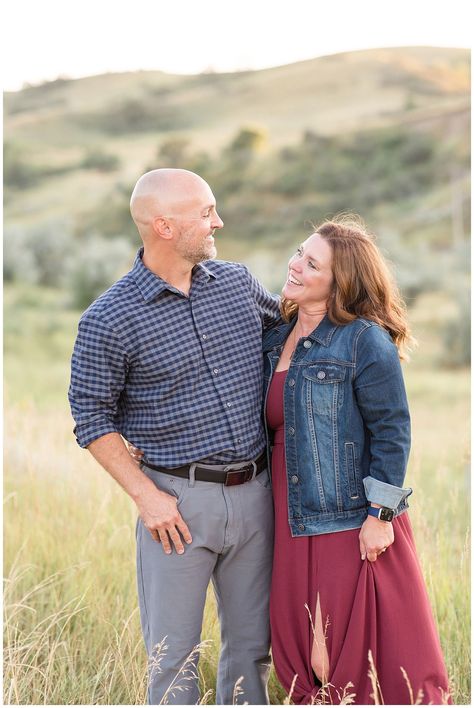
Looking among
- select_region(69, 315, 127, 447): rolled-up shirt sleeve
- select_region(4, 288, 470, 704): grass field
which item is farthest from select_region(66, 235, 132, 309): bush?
select_region(69, 315, 127, 447): rolled-up shirt sleeve

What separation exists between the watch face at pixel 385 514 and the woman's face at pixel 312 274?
2.71ft

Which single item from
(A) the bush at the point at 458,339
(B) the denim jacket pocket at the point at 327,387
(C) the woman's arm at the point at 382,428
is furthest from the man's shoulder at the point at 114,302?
(A) the bush at the point at 458,339

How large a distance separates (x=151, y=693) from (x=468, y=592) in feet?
5.89

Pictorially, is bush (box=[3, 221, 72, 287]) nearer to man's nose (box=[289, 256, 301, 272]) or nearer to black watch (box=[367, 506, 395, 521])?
man's nose (box=[289, 256, 301, 272])

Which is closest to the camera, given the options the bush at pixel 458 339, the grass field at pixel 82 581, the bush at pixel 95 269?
the grass field at pixel 82 581

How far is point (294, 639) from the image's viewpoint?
10.4 ft

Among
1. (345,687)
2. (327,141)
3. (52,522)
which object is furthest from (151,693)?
(327,141)

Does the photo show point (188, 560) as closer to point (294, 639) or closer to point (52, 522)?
point (294, 639)

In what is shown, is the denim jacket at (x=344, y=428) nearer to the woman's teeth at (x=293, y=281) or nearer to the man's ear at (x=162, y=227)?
the woman's teeth at (x=293, y=281)

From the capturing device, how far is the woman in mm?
3004

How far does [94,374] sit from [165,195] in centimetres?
74

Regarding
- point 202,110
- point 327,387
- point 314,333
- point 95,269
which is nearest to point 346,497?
point 327,387

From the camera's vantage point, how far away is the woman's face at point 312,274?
3.15 meters

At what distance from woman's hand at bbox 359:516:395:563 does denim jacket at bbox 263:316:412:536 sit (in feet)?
0.23
